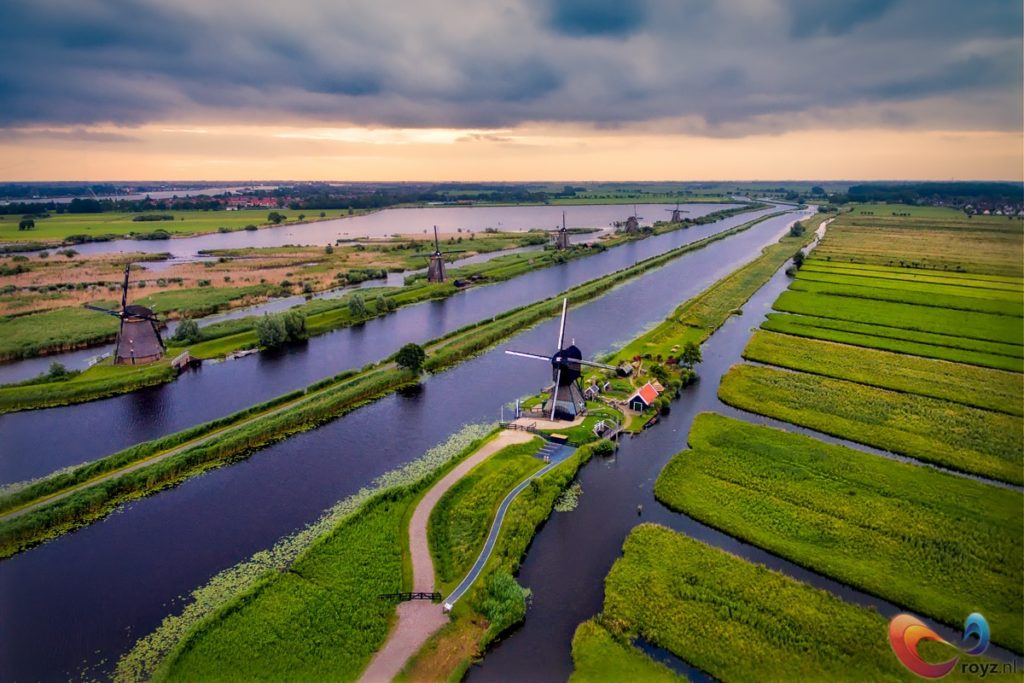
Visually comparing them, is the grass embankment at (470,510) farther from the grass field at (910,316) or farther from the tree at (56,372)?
the grass field at (910,316)

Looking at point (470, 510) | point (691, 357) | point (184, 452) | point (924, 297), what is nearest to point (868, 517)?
point (470, 510)

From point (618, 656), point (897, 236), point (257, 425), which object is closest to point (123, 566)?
point (257, 425)

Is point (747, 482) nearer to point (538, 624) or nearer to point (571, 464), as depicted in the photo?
point (571, 464)

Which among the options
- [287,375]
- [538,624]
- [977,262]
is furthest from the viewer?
[977,262]

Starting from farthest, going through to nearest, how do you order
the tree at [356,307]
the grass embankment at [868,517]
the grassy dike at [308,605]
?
the tree at [356,307]
the grass embankment at [868,517]
the grassy dike at [308,605]

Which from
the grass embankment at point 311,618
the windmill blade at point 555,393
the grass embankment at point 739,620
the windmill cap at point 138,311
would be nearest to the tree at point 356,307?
the windmill cap at point 138,311

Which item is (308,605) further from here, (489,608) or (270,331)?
(270,331)
